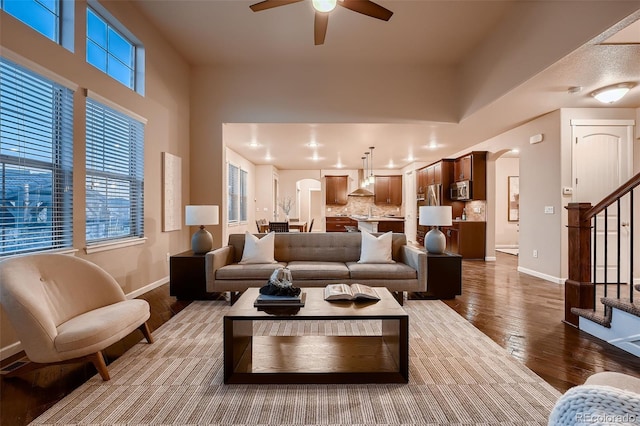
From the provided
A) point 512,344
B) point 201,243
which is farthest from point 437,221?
point 201,243

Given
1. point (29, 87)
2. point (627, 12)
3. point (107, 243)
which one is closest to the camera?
point (627, 12)

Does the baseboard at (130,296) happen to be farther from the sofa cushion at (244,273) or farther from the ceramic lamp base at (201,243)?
the sofa cushion at (244,273)

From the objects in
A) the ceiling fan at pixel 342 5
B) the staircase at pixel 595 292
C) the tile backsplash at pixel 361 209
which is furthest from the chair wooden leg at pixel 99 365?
the tile backsplash at pixel 361 209

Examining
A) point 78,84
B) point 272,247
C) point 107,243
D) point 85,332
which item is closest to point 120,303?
point 85,332

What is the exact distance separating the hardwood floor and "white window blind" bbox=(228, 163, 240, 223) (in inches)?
156

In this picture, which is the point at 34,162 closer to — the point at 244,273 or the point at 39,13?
the point at 39,13

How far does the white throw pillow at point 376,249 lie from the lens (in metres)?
3.86

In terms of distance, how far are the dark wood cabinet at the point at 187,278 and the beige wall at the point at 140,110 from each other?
0.57 meters

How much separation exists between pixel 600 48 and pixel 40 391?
5120 mm

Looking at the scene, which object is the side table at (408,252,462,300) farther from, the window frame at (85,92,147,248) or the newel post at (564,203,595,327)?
the window frame at (85,92,147,248)

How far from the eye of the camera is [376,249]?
3898 millimetres

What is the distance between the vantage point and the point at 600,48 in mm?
2850

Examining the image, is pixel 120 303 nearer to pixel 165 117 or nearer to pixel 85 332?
pixel 85 332

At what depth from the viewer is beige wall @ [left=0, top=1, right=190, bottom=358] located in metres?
2.58
